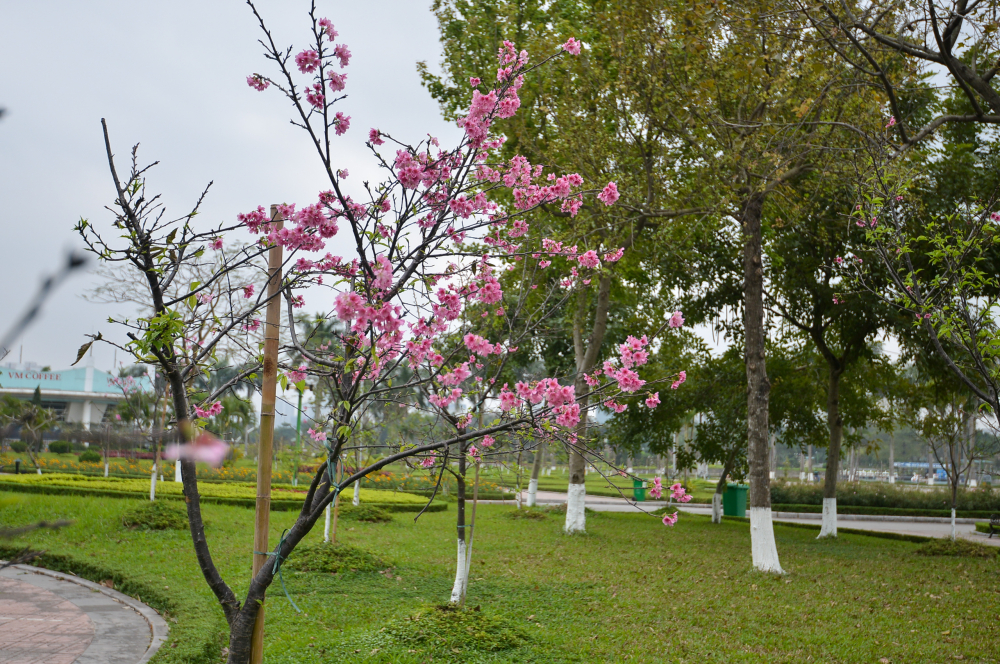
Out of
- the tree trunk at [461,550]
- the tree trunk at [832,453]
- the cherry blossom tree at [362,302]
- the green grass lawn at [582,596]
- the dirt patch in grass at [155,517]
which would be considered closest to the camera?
the cherry blossom tree at [362,302]

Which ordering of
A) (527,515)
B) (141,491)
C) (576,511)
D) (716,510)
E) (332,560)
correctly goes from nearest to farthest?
(332,560) < (576,511) < (141,491) < (527,515) < (716,510)

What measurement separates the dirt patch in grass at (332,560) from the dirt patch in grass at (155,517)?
3.34m

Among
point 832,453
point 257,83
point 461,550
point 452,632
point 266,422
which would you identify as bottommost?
point 452,632

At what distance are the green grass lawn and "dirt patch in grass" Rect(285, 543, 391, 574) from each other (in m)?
0.21

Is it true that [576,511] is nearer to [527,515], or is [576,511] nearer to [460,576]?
[527,515]

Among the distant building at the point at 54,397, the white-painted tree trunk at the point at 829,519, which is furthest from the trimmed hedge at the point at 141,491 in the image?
the distant building at the point at 54,397

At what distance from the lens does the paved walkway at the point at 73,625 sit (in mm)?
5414

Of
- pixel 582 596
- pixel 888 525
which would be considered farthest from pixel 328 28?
pixel 888 525

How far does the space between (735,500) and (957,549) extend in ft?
26.4

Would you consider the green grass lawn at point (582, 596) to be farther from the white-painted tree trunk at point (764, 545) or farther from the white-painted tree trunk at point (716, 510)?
the white-painted tree trunk at point (716, 510)

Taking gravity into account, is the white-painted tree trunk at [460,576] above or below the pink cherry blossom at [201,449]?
below

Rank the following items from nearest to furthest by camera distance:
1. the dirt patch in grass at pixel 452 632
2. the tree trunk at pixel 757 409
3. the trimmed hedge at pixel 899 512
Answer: the dirt patch in grass at pixel 452 632 < the tree trunk at pixel 757 409 < the trimmed hedge at pixel 899 512

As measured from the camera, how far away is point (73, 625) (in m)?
6.28

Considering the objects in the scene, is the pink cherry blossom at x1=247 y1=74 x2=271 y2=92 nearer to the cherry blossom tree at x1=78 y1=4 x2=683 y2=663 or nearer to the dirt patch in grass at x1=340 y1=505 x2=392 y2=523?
the cherry blossom tree at x1=78 y1=4 x2=683 y2=663
